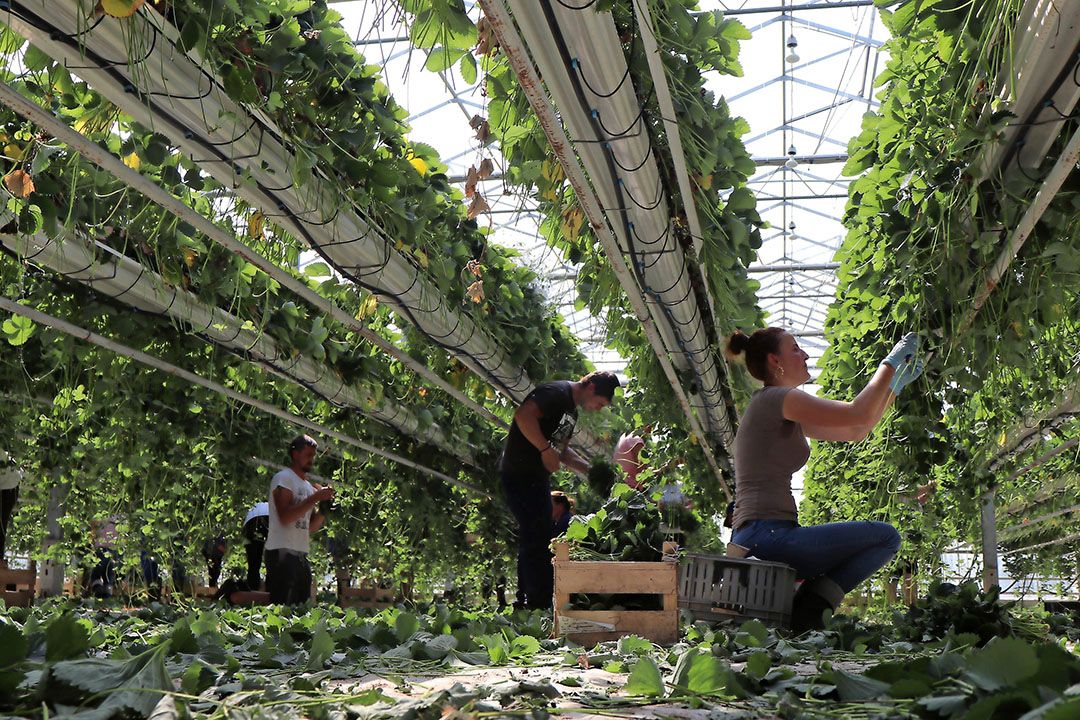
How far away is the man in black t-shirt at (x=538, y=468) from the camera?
17.0 feet

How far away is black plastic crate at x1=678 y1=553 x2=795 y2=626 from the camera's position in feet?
11.0

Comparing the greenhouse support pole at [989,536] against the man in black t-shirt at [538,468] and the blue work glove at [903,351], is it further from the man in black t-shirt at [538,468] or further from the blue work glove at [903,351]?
the blue work glove at [903,351]

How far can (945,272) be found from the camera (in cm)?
356

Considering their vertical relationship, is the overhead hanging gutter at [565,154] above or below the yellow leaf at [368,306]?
below

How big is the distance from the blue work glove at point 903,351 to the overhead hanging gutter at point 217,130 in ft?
6.62

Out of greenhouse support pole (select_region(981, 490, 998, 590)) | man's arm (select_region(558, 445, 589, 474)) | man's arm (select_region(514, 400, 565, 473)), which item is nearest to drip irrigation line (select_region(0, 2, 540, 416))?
man's arm (select_region(514, 400, 565, 473))

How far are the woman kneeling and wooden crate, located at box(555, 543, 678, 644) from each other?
0.41m

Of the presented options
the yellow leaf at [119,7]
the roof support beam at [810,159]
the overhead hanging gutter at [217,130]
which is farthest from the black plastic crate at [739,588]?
the roof support beam at [810,159]

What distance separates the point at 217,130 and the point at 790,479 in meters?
2.20

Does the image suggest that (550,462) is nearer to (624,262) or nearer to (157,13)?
(624,262)

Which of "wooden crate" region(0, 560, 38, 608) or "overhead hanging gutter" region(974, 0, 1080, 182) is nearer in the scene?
"overhead hanging gutter" region(974, 0, 1080, 182)

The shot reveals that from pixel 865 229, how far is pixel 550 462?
186cm

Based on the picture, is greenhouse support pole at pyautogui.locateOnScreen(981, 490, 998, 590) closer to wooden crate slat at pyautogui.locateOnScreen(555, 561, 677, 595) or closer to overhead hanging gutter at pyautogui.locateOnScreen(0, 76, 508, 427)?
overhead hanging gutter at pyautogui.locateOnScreen(0, 76, 508, 427)

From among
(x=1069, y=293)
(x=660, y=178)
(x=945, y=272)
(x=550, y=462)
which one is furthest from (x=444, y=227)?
(x=1069, y=293)
